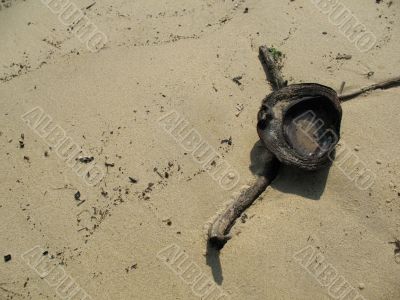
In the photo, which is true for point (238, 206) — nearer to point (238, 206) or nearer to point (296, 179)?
point (238, 206)

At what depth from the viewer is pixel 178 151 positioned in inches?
236

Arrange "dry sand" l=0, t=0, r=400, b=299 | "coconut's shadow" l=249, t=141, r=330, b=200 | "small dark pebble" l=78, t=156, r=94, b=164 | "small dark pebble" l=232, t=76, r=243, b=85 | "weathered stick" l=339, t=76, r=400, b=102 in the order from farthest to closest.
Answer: "small dark pebble" l=232, t=76, r=243, b=85 → "weathered stick" l=339, t=76, r=400, b=102 → "small dark pebble" l=78, t=156, r=94, b=164 → "coconut's shadow" l=249, t=141, r=330, b=200 → "dry sand" l=0, t=0, r=400, b=299

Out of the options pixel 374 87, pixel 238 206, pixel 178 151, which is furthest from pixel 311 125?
pixel 178 151

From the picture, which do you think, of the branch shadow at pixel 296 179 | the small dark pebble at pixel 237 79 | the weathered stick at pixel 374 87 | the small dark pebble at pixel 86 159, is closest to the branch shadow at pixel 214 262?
the branch shadow at pixel 296 179

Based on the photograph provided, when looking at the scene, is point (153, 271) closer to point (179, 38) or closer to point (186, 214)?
point (186, 214)

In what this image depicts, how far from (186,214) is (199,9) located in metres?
3.73

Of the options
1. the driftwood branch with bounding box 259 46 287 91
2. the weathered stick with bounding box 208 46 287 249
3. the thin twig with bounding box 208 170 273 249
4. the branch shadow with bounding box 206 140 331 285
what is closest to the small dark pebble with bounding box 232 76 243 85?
the driftwood branch with bounding box 259 46 287 91

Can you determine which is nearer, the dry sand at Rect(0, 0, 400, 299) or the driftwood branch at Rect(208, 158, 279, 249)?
the driftwood branch at Rect(208, 158, 279, 249)

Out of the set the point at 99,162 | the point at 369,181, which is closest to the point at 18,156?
the point at 99,162

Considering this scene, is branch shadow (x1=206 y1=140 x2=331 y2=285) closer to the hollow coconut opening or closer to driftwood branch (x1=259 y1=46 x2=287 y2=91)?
the hollow coconut opening

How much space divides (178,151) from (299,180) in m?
1.75

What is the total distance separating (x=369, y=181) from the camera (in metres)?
5.69

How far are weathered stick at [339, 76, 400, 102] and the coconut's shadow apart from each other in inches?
48.0

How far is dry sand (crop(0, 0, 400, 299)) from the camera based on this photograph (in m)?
5.18
